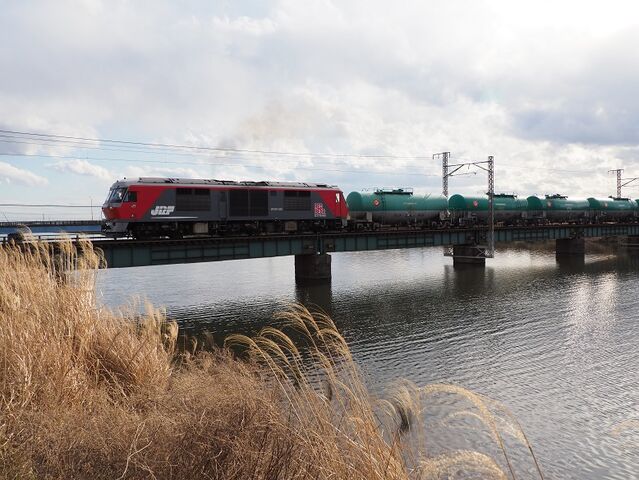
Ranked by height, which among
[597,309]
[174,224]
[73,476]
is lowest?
[597,309]

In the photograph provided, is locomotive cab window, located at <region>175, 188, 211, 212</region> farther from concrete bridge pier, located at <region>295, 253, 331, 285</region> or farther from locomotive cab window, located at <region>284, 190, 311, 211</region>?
concrete bridge pier, located at <region>295, 253, 331, 285</region>

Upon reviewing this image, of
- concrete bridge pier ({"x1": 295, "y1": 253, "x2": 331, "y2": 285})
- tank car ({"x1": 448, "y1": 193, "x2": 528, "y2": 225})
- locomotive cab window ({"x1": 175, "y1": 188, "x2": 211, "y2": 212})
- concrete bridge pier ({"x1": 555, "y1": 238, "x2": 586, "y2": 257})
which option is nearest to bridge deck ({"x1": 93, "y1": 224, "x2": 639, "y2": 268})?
concrete bridge pier ({"x1": 295, "y1": 253, "x2": 331, "y2": 285})

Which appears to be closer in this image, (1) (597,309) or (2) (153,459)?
Result: (2) (153,459)

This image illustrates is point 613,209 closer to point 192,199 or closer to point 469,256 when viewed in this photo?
point 469,256

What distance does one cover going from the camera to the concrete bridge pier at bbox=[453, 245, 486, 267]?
5109 cm

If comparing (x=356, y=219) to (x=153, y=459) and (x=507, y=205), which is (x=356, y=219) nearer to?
(x=507, y=205)

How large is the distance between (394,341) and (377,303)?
9.86 meters

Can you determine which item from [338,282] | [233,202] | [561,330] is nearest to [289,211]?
[233,202]

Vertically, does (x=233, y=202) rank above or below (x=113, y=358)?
above

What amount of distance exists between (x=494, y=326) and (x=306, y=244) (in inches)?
643

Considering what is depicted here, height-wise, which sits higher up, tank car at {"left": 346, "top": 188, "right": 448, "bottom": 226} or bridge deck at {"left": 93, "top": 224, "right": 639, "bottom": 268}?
tank car at {"left": 346, "top": 188, "right": 448, "bottom": 226}

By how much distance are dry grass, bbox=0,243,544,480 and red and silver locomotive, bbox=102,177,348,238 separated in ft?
62.7

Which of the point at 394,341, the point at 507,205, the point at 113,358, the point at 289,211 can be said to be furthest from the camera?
the point at 507,205

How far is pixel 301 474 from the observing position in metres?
5.29
